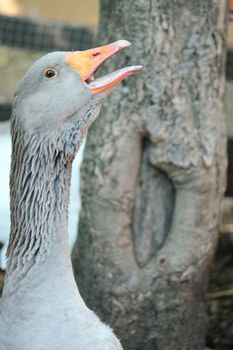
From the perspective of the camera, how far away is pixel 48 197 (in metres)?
3.35

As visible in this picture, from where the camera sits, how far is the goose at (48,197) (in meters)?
3.19

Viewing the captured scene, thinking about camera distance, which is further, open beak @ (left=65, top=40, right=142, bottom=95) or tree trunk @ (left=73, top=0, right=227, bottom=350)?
tree trunk @ (left=73, top=0, right=227, bottom=350)

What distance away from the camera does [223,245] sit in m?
5.92

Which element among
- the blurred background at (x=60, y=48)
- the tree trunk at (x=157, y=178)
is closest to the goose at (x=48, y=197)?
the tree trunk at (x=157, y=178)

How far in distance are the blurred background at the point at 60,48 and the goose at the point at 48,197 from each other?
1569 mm

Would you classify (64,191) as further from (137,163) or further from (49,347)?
(137,163)

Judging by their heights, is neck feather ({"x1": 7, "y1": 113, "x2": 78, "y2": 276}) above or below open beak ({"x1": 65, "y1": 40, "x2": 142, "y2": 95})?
below

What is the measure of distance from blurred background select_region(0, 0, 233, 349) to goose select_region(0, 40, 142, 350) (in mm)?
1569

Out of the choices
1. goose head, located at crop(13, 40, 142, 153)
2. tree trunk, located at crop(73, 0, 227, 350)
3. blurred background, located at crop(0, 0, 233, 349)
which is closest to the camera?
goose head, located at crop(13, 40, 142, 153)

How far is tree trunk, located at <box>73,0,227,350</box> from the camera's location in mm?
4289

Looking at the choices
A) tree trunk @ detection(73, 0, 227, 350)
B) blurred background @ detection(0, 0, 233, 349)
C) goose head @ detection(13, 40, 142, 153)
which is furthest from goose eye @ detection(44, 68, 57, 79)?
blurred background @ detection(0, 0, 233, 349)

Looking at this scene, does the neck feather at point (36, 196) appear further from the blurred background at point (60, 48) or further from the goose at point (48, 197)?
the blurred background at point (60, 48)

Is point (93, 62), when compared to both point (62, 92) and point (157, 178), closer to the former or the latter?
point (62, 92)

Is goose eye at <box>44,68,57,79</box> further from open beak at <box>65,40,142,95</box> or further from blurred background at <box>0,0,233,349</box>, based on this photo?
blurred background at <box>0,0,233,349</box>
